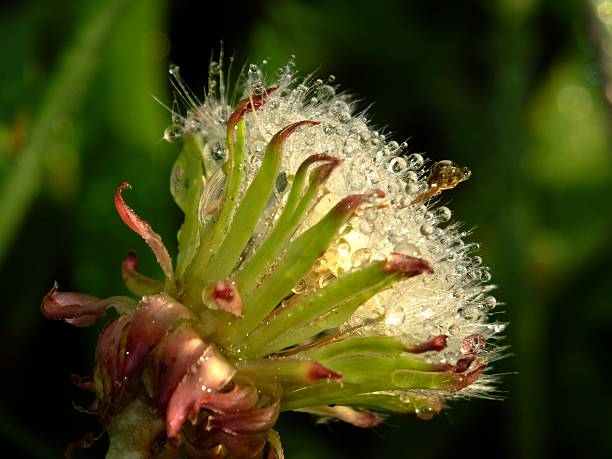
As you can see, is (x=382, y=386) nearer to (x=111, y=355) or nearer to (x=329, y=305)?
(x=329, y=305)

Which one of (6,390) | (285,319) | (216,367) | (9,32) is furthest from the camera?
(9,32)

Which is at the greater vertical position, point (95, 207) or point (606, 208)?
point (606, 208)

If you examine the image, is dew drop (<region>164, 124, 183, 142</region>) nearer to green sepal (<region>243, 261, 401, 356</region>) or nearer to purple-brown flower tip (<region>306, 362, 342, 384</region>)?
green sepal (<region>243, 261, 401, 356</region>)

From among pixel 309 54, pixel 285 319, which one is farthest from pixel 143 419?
pixel 309 54

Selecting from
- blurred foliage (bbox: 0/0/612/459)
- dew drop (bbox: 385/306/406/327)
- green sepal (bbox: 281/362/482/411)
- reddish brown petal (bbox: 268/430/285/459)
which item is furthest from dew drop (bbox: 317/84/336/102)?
blurred foliage (bbox: 0/0/612/459)

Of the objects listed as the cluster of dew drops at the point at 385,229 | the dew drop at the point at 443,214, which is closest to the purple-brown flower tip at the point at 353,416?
the cluster of dew drops at the point at 385,229

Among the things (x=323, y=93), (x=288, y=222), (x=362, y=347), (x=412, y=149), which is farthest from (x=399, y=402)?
(x=412, y=149)

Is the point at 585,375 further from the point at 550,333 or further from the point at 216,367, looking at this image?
the point at 216,367
